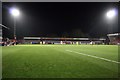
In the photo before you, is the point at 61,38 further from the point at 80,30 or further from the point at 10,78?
the point at 10,78

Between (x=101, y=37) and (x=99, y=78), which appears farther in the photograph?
(x=101, y=37)

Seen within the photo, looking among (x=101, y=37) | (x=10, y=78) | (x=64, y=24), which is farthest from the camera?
(x=101, y=37)

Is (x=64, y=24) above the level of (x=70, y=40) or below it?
above

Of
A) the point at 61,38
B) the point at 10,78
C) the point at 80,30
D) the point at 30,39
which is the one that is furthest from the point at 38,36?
the point at 10,78

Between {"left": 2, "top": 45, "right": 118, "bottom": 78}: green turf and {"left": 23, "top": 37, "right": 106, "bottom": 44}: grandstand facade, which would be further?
{"left": 23, "top": 37, "right": 106, "bottom": 44}: grandstand facade

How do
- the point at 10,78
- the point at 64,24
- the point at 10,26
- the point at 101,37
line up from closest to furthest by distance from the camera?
the point at 10,78
the point at 10,26
the point at 64,24
the point at 101,37

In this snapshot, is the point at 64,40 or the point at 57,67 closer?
the point at 57,67

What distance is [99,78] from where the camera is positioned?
171 inches

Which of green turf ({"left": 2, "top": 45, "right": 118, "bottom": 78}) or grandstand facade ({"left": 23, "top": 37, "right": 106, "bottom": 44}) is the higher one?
grandstand facade ({"left": 23, "top": 37, "right": 106, "bottom": 44})

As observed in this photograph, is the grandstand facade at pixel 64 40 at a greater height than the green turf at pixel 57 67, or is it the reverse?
the grandstand facade at pixel 64 40

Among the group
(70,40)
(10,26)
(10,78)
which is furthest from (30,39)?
(10,78)

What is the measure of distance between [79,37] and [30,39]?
65.7ft

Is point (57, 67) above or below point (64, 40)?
below

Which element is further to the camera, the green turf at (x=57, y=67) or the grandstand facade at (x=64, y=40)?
the grandstand facade at (x=64, y=40)
